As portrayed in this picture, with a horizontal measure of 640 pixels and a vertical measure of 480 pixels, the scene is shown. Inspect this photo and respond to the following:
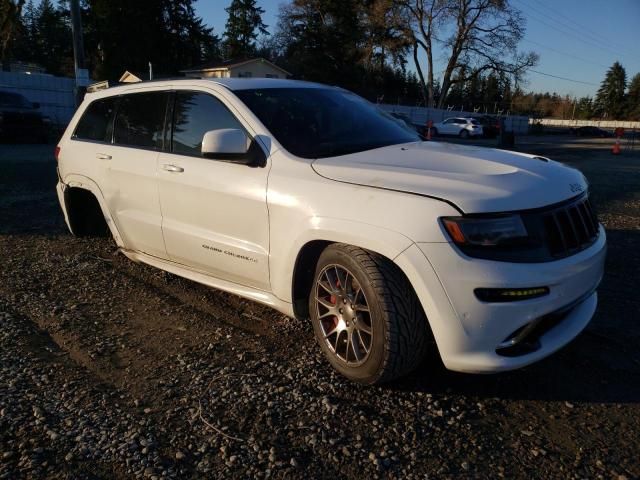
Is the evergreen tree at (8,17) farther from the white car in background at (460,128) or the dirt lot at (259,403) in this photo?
the dirt lot at (259,403)

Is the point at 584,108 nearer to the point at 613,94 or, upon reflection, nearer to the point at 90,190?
the point at 613,94

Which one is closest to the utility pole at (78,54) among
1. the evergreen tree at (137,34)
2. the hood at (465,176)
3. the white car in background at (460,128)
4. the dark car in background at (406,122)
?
the dark car in background at (406,122)

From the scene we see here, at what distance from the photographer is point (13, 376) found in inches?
122

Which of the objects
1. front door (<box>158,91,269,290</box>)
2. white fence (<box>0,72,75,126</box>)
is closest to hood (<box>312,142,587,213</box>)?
front door (<box>158,91,269,290</box>)

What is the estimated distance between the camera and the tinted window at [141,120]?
427 centimetres

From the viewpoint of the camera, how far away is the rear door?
4.21 metres

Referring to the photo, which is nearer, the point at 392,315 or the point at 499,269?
the point at 499,269

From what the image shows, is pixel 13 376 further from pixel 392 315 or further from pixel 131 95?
pixel 131 95

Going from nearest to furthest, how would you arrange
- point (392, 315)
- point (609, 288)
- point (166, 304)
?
point (392, 315) < point (166, 304) < point (609, 288)

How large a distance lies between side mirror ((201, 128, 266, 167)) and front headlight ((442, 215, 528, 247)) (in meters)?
1.35

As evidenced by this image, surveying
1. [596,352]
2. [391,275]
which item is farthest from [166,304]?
[596,352]

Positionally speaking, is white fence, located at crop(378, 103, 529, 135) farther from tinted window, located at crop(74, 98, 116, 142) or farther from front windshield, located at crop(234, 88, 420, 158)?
front windshield, located at crop(234, 88, 420, 158)

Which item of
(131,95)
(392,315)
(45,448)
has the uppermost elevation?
(131,95)

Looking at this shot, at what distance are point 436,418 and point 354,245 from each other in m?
0.98
